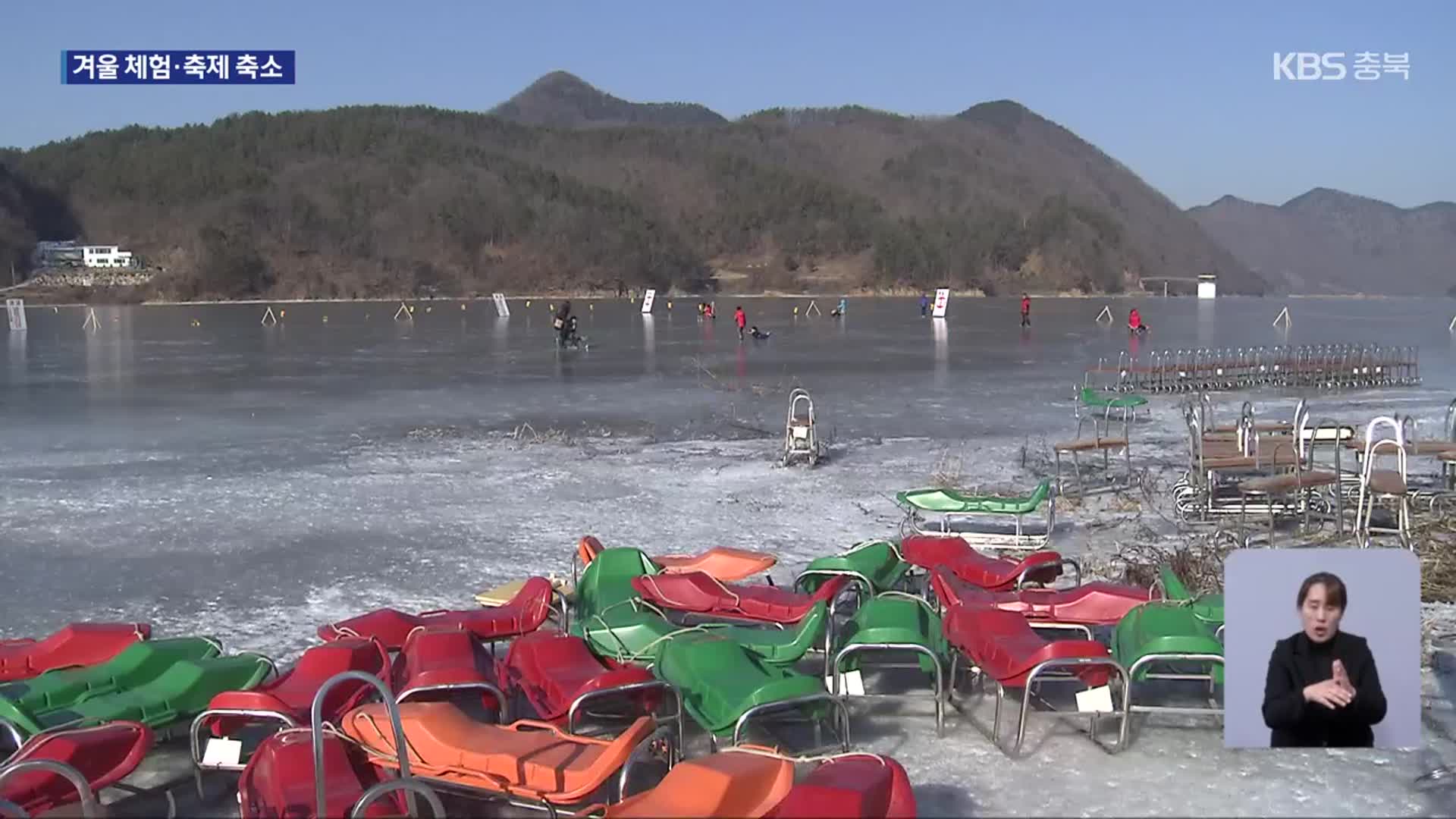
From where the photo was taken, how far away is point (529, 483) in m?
11.9

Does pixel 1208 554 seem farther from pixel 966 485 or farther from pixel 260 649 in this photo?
pixel 260 649

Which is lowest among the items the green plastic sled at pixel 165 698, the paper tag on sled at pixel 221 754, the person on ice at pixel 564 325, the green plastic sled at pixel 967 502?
the paper tag on sled at pixel 221 754

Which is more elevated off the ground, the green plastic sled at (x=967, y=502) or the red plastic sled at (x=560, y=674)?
the green plastic sled at (x=967, y=502)

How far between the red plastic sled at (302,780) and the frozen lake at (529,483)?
6.89ft

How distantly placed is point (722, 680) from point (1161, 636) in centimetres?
195

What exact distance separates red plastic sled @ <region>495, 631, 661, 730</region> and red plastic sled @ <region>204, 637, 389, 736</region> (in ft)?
1.99

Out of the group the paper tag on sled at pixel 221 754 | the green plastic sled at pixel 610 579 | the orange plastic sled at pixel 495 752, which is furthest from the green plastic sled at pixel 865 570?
the paper tag on sled at pixel 221 754

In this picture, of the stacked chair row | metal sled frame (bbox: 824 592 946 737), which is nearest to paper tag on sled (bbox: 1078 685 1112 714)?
the stacked chair row

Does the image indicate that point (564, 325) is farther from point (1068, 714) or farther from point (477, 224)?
point (477, 224)

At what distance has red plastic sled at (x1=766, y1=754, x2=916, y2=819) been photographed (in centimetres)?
387

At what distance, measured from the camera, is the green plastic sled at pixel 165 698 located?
198 inches

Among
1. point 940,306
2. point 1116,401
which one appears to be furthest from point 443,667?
point 940,306

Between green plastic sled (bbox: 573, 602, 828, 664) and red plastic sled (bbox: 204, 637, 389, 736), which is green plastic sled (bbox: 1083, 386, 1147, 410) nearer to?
green plastic sled (bbox: 573, 602, 828, 664)

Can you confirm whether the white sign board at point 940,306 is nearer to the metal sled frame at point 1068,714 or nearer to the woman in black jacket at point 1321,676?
the metal sled frame at point 1068,714
